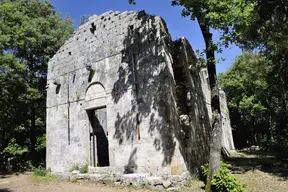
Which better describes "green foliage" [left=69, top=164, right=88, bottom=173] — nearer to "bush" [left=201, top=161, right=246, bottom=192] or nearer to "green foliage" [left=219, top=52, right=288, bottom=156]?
"bush" [left=201, top=161, right=246, bottom=192]

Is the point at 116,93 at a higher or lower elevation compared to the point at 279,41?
lower

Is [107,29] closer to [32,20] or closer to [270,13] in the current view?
[270,13]

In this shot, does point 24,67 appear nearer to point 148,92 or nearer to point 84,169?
point 84,169

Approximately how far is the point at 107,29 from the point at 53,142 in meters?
6.73

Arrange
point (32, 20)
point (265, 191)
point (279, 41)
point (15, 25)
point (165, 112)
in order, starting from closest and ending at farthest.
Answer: point (265, 191), point (165, 112), point (279, 41), point (15, 25), point (32, 20)

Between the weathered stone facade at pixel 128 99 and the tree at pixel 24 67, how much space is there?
12.3 ft

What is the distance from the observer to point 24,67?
1535cm

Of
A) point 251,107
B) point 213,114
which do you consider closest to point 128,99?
point 213,114

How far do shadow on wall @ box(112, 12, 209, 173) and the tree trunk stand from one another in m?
1.54

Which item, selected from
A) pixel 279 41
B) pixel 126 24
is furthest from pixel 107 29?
pixel 279 41

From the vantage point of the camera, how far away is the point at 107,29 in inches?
441

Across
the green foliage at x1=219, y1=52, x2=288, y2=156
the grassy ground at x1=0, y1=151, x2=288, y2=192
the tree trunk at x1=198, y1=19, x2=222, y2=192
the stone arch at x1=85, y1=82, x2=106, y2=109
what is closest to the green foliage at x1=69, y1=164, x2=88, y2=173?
the grassy ground at x1=0, y1=151, x2=288, y2=192

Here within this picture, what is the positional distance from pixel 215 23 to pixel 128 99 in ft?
15.3

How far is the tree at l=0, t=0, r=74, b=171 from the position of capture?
15.0 m
